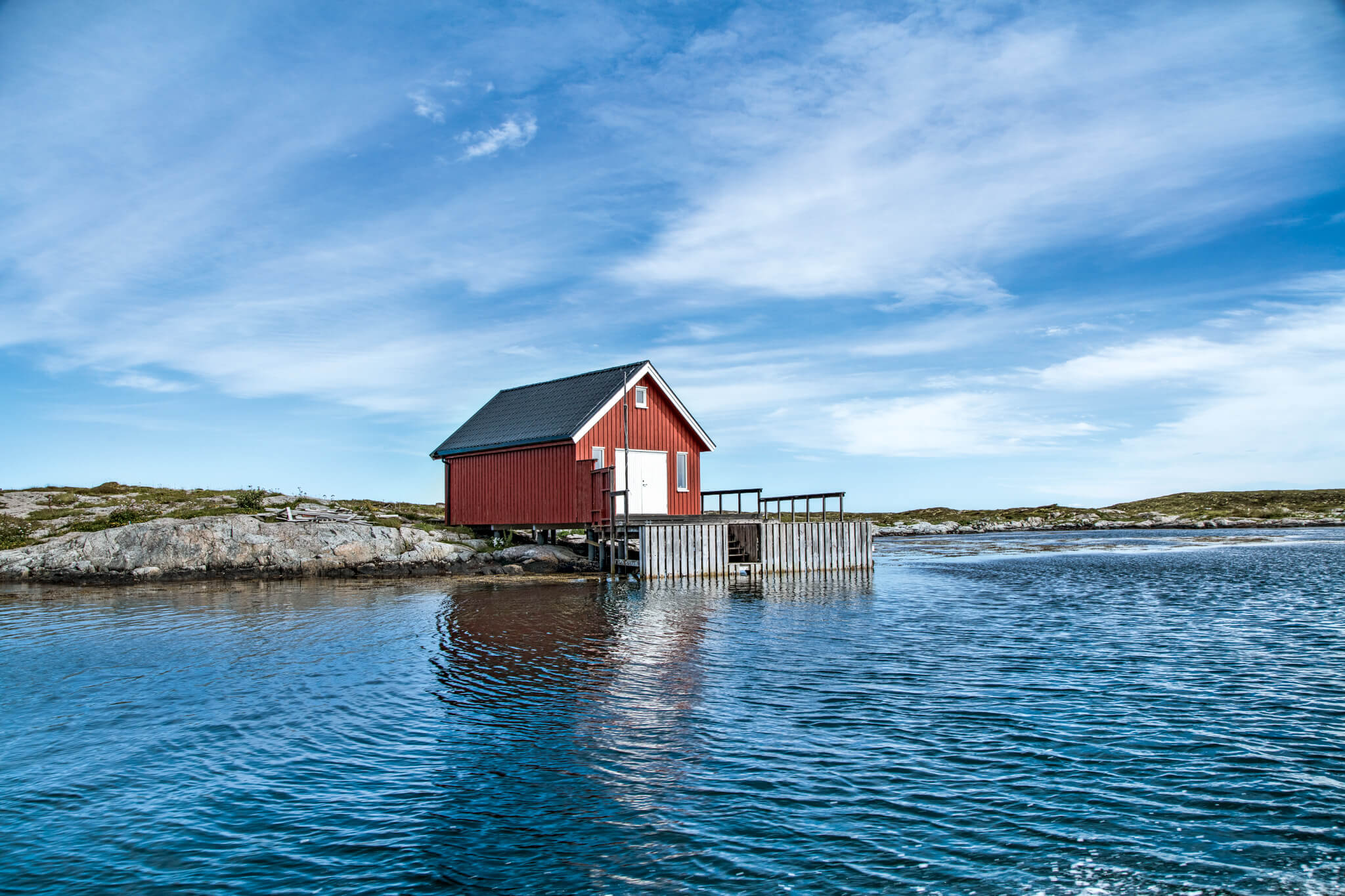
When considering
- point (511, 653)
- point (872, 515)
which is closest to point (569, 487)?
point (511, 653)

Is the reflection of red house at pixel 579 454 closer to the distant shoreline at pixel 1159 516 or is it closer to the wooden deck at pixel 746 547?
the wooden deck at pixel 746 547

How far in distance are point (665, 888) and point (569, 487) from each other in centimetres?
2892

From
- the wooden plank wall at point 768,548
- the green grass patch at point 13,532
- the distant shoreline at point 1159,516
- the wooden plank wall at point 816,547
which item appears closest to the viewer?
the wooden plank wall at point 768,548

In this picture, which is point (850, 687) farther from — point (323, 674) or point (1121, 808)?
point (323, 674)

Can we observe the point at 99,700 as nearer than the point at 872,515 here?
Yes

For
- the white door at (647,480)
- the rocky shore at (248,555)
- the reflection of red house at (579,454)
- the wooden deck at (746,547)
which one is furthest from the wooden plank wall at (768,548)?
the rocky shore at (248,555)

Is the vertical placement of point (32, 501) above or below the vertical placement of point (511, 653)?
above

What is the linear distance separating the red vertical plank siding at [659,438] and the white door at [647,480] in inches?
8.8

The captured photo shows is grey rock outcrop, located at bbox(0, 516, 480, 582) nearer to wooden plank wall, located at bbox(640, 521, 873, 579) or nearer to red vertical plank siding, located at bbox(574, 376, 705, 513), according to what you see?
red vertical plank siding, located at bbox(574, 376, 705, 513)

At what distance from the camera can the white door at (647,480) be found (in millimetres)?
35312

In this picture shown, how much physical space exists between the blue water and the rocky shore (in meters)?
14.1

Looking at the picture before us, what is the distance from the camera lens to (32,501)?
149 feet

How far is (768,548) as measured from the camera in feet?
109

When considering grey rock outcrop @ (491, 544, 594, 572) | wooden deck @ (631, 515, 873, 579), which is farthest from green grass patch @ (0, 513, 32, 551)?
wooden deck @ (631, 515, 873, 579)
